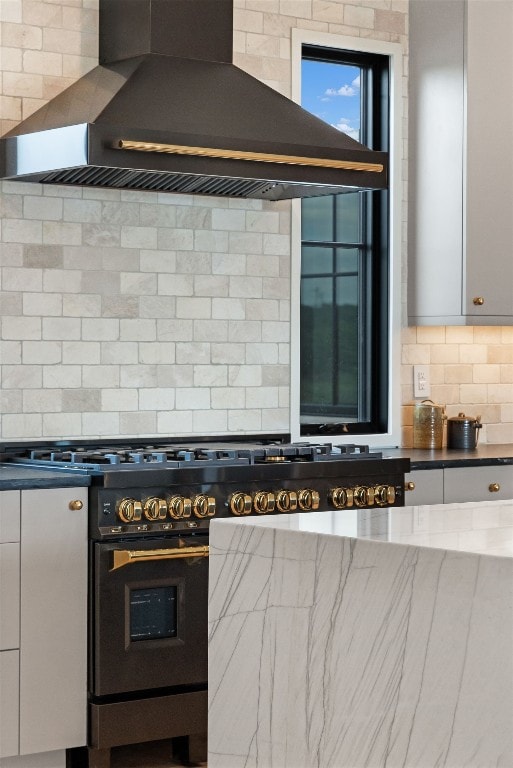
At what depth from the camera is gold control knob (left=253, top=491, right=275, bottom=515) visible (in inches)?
153

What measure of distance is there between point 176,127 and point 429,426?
1808mm

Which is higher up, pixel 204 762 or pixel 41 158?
pixel 41 158

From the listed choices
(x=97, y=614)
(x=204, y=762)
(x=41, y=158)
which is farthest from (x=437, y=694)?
(x=41, y=158)

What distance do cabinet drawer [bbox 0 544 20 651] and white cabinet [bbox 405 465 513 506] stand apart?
1519 mm

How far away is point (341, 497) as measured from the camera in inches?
159

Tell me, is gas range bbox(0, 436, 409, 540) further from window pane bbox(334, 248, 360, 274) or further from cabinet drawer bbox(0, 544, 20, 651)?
window pane bbox(334, 248, 360, 274)

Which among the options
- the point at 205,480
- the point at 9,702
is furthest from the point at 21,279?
the point at 9,702

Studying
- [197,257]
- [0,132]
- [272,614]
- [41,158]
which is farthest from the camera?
[197,257]

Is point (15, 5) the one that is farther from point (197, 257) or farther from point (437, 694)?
point (437, 694)


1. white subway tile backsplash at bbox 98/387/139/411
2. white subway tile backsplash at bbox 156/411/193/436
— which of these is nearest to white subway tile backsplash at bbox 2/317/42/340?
white subway tile backsplash at bbox 98/387/139/411

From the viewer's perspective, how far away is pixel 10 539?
3.55 metres

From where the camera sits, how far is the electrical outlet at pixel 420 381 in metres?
5.07

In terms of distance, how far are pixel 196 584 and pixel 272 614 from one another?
168 cm

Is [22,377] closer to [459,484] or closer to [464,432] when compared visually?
[459,484]
